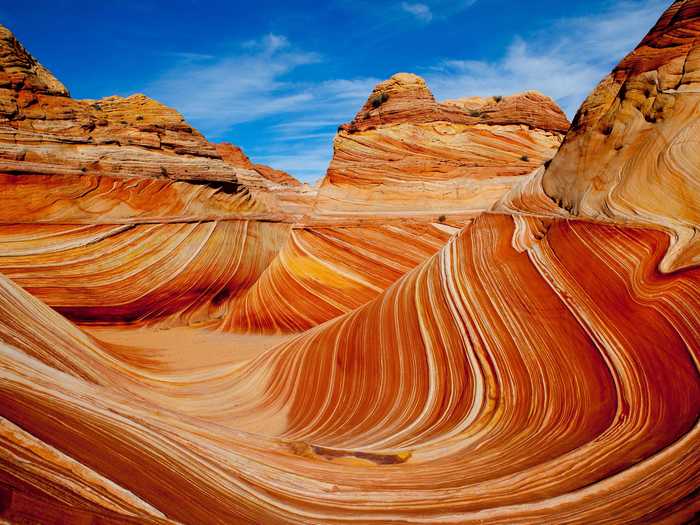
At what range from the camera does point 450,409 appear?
10.3 ft

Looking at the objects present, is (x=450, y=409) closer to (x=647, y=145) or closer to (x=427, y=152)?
(x=647, y=145)

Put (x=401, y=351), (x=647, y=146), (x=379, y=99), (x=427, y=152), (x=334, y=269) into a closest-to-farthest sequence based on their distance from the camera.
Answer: (x=647, y=146) → (x=401, y=351) → (x=334, y=269) → (x=427, y=152) → (x=379, y=99)

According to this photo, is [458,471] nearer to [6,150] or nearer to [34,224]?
[34,224]

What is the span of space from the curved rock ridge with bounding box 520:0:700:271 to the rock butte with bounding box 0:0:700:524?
0.02m

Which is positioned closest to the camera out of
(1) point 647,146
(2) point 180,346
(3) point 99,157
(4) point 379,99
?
(1) point 647,146

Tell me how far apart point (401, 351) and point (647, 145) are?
2672mm

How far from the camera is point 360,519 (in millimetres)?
1770

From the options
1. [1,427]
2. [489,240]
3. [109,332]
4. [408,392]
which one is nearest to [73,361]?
[1,427]

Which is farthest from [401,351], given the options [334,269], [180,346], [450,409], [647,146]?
[180,346]

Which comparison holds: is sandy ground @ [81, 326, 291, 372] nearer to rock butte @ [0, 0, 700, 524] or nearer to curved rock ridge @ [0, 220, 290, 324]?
rock butte @ [0, 0, 700, 524]

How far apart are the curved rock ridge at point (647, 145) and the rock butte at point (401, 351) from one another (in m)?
0.02

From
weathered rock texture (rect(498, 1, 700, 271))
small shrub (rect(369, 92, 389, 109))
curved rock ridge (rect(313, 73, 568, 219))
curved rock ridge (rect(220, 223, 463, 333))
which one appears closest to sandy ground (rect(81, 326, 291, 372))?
curved rock ridge (rect(220, 223, 463, 333))

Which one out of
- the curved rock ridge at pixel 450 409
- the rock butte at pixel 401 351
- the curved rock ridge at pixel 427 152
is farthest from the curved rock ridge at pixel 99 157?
the curved rock ridge at pixel 450 409

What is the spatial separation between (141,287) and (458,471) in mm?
8398
